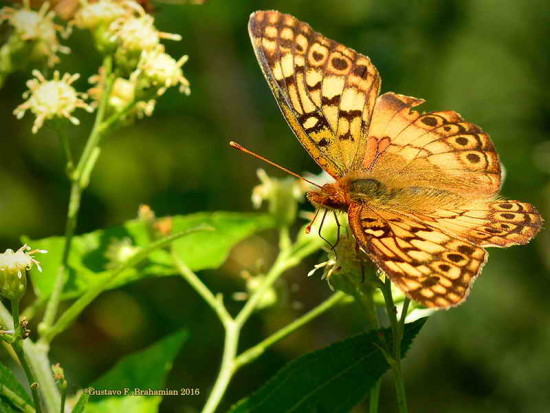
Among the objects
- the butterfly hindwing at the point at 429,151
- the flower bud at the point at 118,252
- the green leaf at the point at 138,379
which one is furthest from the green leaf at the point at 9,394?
the butterfly hindwing at the point at 429,151

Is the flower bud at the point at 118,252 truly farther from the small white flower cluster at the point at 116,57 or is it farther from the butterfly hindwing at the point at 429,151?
the butterfly hindwing at the point at 429,151

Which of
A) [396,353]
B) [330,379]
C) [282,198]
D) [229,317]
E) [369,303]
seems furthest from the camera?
[282,198]

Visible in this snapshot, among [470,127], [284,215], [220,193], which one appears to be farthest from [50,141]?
[470,127]

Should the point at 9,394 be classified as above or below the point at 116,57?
below

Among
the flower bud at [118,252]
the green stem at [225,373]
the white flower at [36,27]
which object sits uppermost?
the white flower at [36,27]

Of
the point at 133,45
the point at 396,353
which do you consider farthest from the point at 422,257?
the point at 133,45

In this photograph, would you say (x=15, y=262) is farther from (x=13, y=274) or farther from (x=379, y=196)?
(x=379, y=196)
